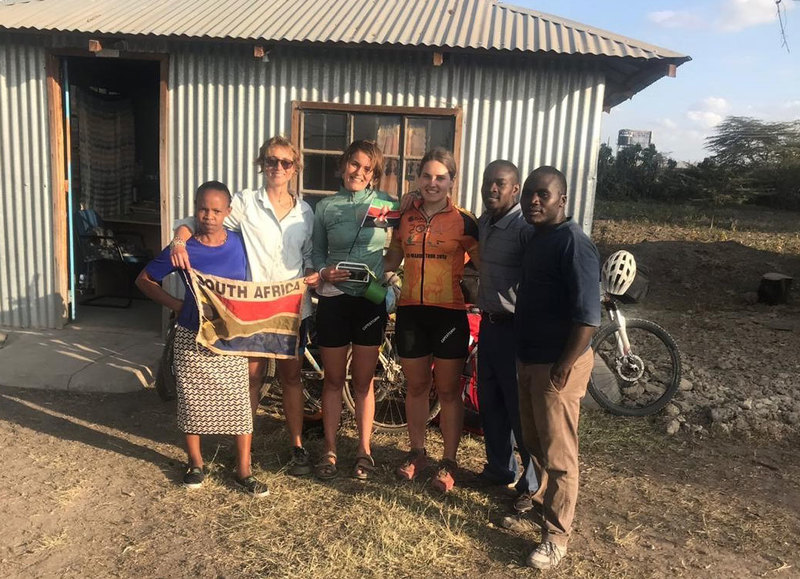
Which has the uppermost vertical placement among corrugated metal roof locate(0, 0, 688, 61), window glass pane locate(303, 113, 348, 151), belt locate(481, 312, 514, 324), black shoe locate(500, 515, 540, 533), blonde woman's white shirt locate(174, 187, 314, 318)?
corrugated metal roof locate(0, 0, 688, 61)

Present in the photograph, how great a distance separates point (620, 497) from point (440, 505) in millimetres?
1116

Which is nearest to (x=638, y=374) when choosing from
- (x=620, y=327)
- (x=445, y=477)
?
(x=620, y=327)

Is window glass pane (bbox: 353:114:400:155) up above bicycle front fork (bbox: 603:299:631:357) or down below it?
above

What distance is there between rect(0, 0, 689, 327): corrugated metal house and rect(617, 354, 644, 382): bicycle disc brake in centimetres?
141

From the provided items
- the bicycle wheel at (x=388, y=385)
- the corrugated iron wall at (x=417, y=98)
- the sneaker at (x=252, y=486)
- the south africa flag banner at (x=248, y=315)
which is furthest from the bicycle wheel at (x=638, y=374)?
the sneaker at (x=252, y=486)

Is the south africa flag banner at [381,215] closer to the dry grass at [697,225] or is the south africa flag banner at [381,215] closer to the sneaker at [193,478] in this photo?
the sneaker at [193,478]

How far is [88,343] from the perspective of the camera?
592cm

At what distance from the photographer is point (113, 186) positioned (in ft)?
28.1

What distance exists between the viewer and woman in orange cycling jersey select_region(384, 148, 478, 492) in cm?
326

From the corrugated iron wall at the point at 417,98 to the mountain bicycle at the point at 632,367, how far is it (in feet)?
3.34

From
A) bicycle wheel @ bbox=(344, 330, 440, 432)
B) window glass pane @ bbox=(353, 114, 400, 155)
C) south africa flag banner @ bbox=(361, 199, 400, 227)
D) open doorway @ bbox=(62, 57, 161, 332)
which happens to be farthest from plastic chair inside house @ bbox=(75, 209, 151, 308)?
south africa flag banner @ bbox=(361, 199, 400, 227)

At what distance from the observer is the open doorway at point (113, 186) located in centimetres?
736

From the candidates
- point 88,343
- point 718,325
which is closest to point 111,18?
point 88,343

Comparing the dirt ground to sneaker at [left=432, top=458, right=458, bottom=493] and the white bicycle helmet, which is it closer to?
sneaker at [left=432, top=458, right=458, bottom=493]
